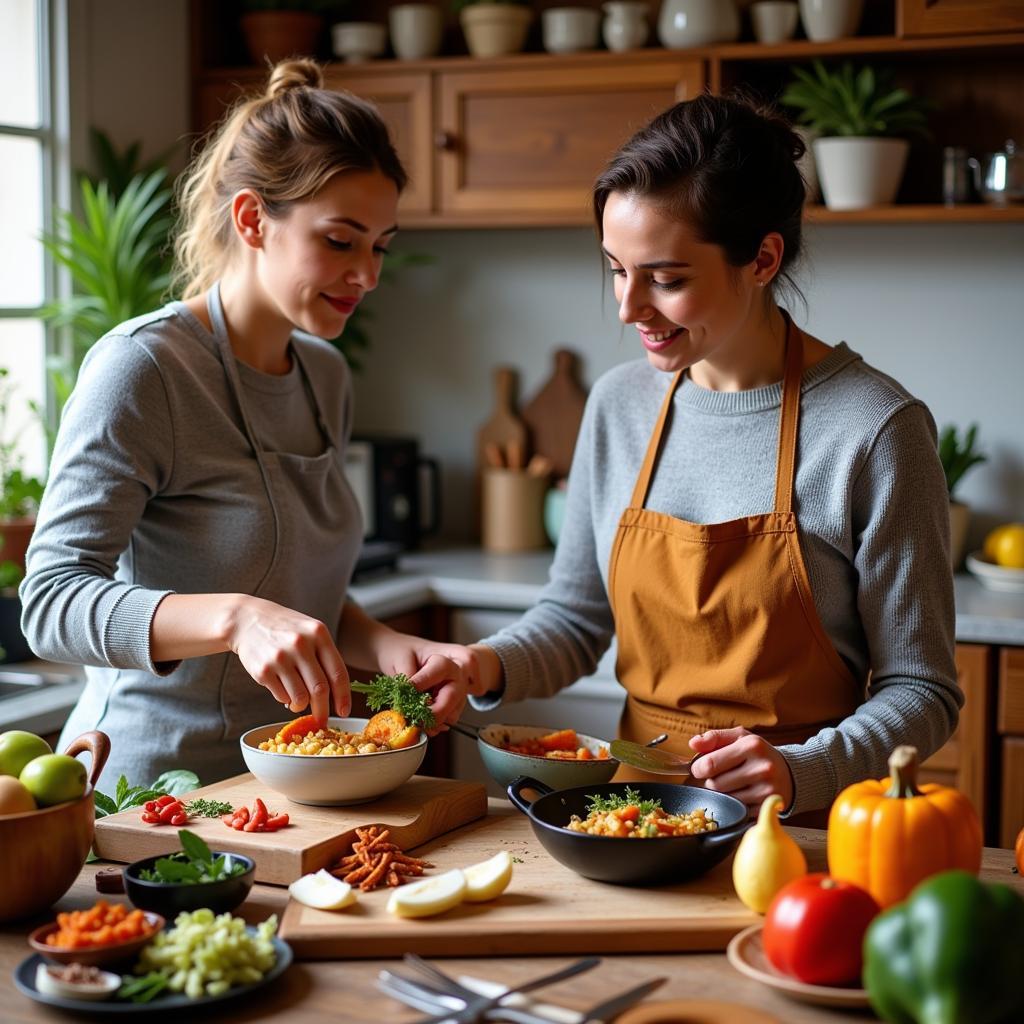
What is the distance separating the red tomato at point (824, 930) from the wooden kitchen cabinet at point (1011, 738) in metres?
1.80

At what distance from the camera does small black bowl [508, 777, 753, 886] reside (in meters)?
1.35

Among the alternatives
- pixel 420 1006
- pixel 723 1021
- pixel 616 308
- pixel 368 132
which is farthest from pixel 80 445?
pixel 616 308

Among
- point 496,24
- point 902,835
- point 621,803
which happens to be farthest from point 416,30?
point 902,835

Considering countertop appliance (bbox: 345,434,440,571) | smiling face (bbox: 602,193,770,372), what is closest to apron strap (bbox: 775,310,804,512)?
smiling face (bbox: 602,193,770,372)

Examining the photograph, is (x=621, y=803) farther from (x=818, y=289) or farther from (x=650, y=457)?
(x=818, y=289)

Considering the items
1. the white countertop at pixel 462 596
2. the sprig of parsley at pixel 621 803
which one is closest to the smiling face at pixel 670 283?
the sprig of parsley at pixel 621 803

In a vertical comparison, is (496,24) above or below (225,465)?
above

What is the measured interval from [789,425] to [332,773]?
76 cm

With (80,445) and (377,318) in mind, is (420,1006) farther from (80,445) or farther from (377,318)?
(377,318)

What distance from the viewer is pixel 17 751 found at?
4.47 feet

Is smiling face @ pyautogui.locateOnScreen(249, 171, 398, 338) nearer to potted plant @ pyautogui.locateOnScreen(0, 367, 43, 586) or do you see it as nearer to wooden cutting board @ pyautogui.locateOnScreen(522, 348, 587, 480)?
potted plant @ pyautogui.locateOnScreen(0, 367, 43, 586)

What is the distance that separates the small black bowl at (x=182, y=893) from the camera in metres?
1.28

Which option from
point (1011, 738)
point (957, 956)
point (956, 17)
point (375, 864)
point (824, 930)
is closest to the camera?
point (957, 956)

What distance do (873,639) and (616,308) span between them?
2.10 metres
